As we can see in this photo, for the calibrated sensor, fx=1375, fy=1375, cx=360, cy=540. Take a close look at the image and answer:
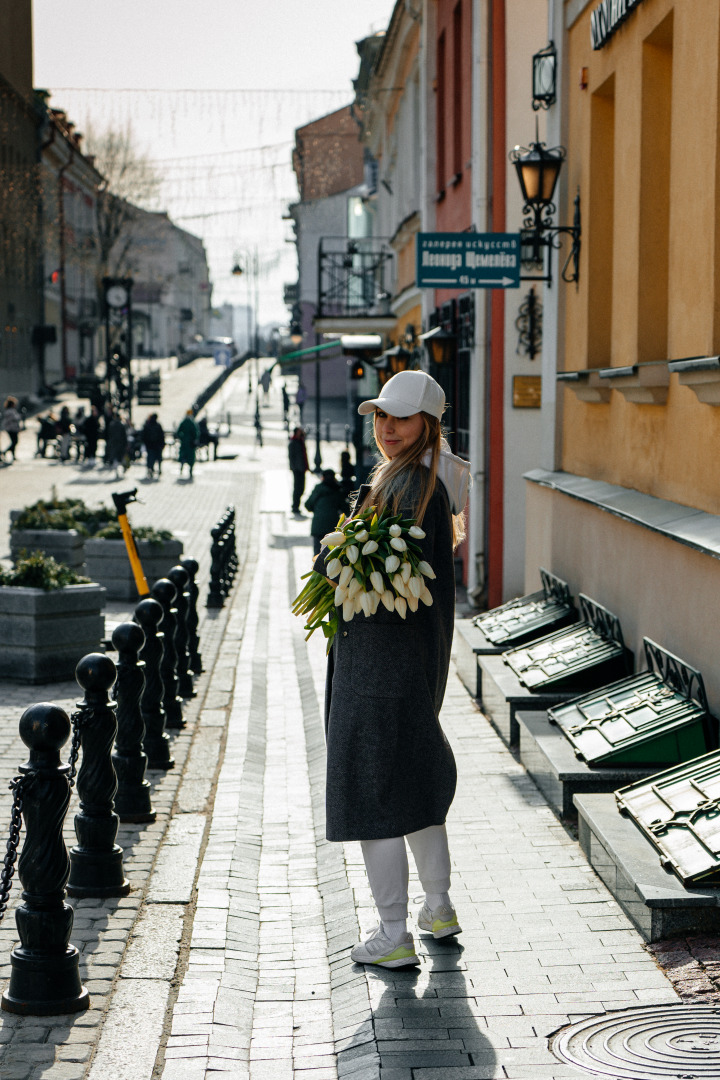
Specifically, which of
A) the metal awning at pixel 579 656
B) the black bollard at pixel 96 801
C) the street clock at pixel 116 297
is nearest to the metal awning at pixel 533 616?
the metal awning at pixel 579 656

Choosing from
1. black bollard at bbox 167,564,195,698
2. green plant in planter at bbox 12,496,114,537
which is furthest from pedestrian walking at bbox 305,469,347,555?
black bollard at bbox 167,564,195,698

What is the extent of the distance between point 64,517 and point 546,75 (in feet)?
24.0

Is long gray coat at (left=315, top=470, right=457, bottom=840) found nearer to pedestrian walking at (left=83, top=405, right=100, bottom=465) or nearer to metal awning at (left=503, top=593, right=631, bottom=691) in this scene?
metal awning at (left=503, top=593, right=631, bottom=691)

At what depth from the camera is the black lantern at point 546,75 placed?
33.1 feet

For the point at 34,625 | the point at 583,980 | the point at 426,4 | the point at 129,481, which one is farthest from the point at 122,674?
the point at 129,481

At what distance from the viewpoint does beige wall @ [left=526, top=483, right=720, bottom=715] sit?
238 inches

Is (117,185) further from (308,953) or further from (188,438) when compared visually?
(308,953)

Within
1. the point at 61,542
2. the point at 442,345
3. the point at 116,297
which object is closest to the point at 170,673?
the point at 61,542

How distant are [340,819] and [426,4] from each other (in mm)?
15817

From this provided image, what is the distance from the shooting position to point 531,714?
24.8ft

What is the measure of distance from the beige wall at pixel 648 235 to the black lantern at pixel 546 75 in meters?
0.21

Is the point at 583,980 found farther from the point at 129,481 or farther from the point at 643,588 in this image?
the point at 129,481

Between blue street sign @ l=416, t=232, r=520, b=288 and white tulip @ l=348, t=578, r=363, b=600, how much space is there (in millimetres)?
6599

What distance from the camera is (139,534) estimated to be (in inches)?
572
